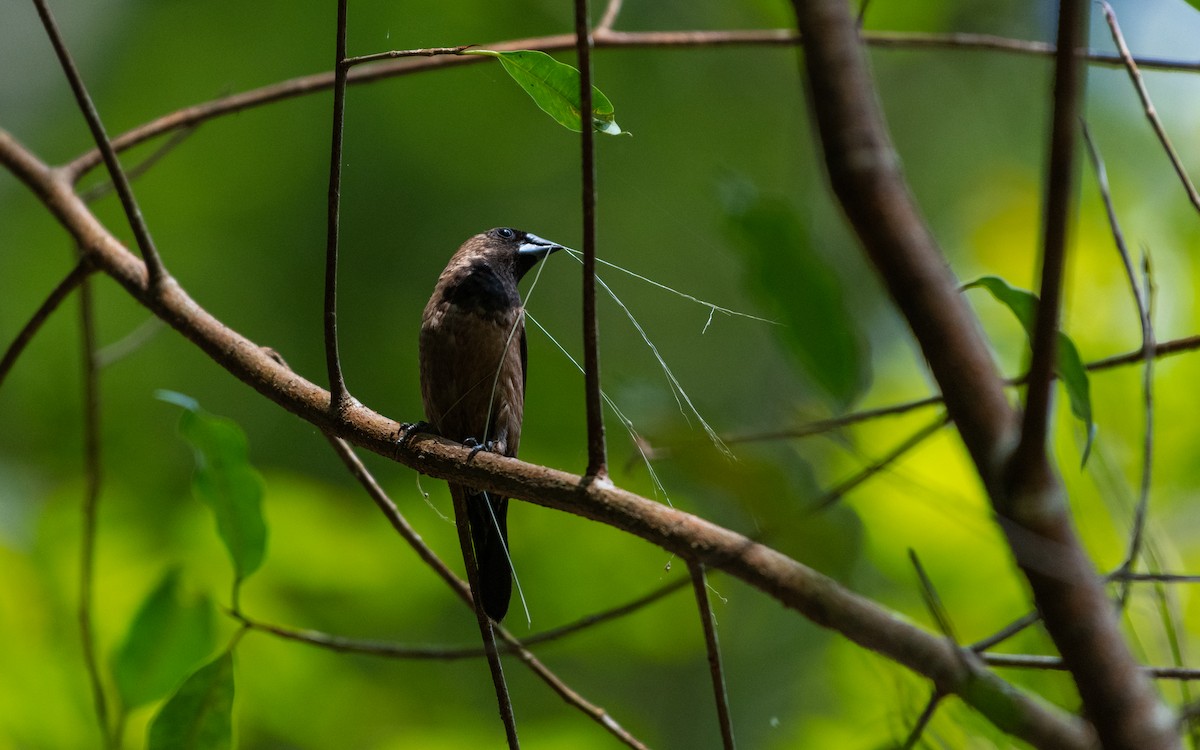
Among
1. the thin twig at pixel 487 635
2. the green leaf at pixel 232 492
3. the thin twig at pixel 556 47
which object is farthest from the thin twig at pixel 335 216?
the thin twig at pixel 556 47

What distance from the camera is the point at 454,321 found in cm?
307

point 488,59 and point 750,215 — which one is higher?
point 488,59

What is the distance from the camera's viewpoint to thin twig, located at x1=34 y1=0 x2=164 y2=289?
2068 millimetres

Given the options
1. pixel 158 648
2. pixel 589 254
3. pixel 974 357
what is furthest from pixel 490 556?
pixel 974 357

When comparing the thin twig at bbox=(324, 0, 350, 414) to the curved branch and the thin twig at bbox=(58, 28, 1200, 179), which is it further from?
the thin twig at bbox=(58, 28, 1200, 179)

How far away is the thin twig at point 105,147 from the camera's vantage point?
2.07 m

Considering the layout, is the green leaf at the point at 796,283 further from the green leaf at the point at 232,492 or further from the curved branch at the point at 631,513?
the green leaf at the point at 232,492

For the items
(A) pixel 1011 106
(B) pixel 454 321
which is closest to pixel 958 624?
(B) pixel 454 321

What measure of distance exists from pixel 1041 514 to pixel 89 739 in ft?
10.6

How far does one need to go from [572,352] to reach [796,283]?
157cm

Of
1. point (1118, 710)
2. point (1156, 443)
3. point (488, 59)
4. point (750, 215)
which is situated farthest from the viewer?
point (1156, 443)

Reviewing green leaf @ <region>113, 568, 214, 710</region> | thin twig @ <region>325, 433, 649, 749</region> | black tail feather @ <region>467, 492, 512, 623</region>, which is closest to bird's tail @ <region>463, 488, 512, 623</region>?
black tail feather @ <region>467, 492, 512, 623</region>

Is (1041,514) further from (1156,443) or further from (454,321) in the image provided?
(1156,443)

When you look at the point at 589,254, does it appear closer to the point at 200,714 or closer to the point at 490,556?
the point at 200,714
